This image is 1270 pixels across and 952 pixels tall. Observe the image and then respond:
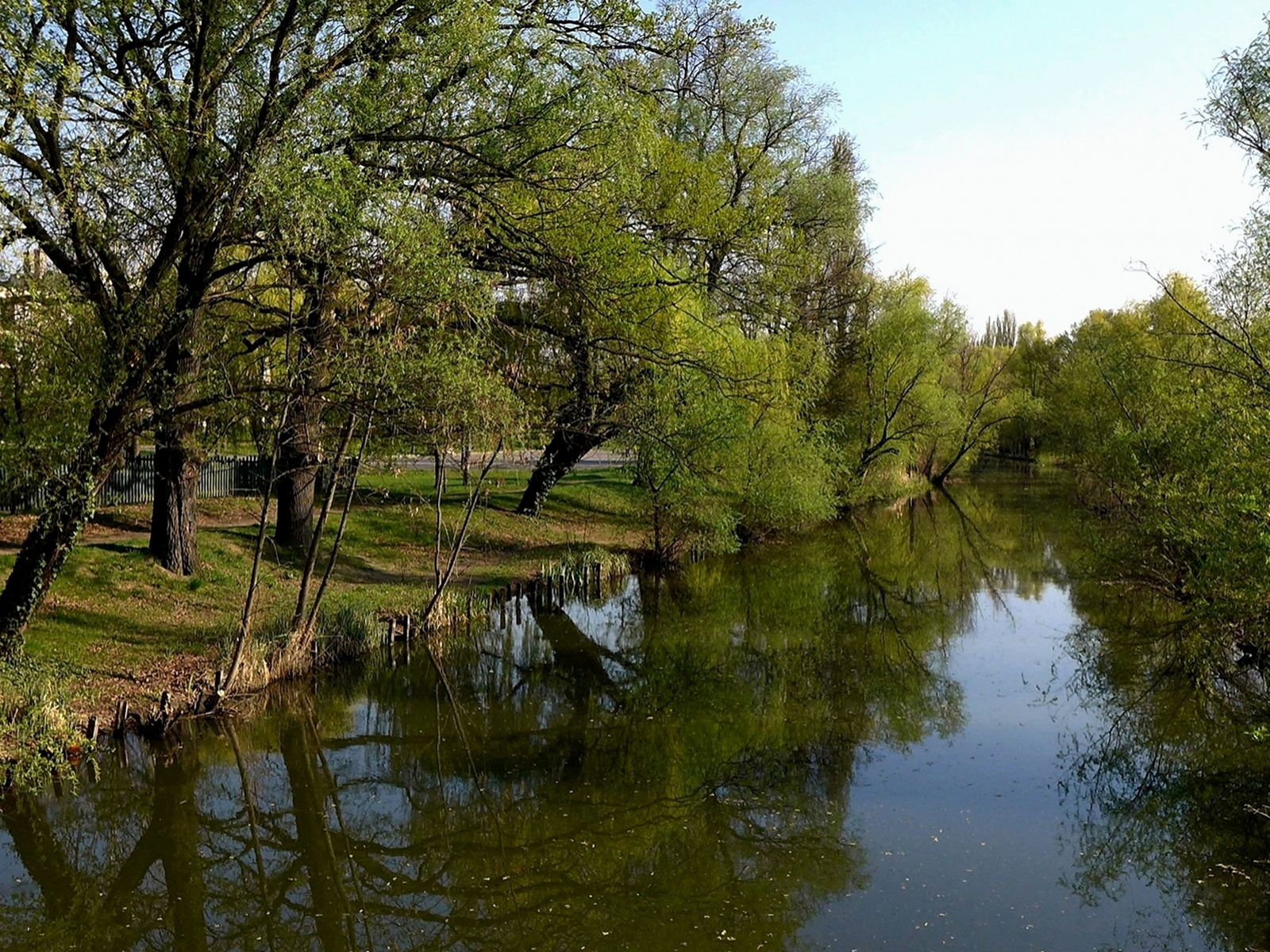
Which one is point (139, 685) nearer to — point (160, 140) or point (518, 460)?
point (160, 140)

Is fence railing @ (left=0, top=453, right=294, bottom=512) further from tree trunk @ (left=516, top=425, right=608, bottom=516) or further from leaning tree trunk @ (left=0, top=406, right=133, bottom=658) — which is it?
tree trunk @ (left=516, top=425, right=608, bottom=516)

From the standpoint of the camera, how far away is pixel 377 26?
1105 cm

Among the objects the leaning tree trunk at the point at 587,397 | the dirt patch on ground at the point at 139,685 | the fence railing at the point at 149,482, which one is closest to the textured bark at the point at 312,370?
the fence railing at the point at 149,482

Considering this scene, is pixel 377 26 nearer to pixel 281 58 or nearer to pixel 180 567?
pixel 281 58

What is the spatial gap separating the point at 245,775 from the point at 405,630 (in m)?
5.44

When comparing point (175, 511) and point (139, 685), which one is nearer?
point (139, 685)

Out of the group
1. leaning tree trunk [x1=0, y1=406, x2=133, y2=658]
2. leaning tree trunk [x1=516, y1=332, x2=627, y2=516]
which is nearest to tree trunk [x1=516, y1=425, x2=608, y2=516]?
leaning tree trunk [x1=516, y1=332, x2=627, y2=516]

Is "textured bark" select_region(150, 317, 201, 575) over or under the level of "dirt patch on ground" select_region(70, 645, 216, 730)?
over

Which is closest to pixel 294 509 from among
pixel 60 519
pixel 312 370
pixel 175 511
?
pixel 175 511

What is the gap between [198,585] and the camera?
51.1 feet

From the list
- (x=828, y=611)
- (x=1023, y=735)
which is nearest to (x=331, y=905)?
(x=1023, y=735)

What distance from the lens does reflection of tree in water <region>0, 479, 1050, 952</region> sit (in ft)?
25.1

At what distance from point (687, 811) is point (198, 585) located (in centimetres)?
929

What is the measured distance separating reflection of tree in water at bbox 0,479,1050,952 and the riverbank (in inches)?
43.0
